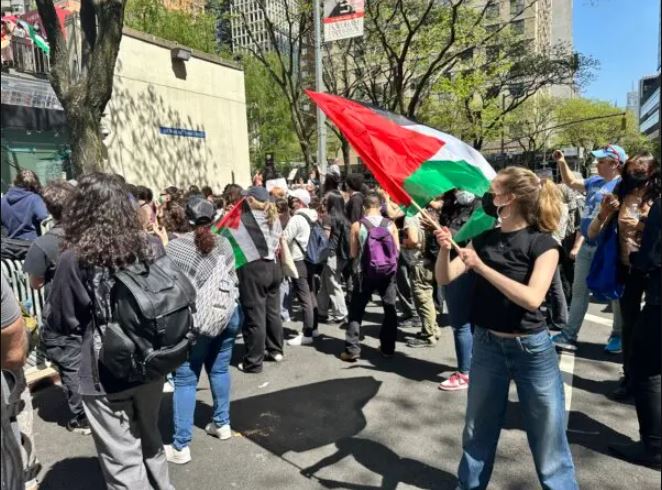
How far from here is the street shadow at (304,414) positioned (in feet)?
12.7

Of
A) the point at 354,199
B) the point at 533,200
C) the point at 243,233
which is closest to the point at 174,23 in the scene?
the point at 354,199

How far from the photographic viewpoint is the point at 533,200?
8.64 feet

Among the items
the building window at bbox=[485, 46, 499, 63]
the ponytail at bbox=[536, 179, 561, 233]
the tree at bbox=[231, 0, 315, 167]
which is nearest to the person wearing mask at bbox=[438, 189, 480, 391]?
the ponytail at bbox=[536, 179, 561, 233]

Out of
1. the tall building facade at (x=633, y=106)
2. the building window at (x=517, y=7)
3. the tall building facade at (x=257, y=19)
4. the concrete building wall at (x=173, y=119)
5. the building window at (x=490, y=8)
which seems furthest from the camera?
the tall building facade at (x=633, y=106)

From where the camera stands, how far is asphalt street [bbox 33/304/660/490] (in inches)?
131

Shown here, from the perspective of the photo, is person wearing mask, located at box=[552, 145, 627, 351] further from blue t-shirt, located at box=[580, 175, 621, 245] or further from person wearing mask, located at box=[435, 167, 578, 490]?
person wearing mask, located at box=[435, 167, 578, 490]

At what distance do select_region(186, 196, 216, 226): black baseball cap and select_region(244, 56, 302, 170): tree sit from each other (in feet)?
103

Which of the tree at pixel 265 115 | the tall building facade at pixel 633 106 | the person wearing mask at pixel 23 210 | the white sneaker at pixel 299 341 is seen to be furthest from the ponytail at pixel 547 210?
the tall building facade at pixel 633 106

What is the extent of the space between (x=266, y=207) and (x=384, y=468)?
276 cm

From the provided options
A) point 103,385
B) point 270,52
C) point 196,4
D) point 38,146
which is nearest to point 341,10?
point 38,146

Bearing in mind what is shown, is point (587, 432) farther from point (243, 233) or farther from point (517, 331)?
point (243, 233)

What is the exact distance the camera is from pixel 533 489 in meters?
3.15

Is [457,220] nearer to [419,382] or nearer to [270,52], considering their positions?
[419,382]

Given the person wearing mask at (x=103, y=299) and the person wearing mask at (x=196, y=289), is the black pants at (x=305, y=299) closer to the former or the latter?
the person wearing mask at (x=196, y=289)
